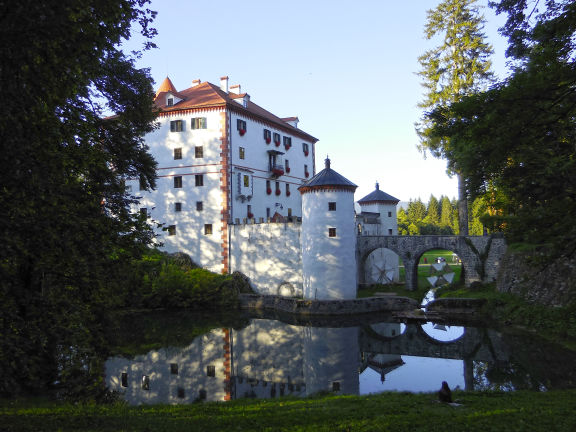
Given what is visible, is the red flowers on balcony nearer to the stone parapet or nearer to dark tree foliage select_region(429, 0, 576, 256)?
the stone parapet

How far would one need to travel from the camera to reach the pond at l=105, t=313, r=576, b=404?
14234 millimetres

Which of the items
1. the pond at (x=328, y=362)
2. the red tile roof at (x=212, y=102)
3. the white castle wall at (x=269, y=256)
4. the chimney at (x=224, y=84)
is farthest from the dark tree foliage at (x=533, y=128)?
the chimney at (x=224, y=84)

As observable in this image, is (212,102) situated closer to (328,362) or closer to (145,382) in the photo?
(328,362)

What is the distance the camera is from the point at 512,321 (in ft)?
70.7

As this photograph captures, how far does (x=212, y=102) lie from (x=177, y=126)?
3.51 m

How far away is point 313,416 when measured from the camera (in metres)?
8.62

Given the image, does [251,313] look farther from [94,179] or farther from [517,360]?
[94,179]

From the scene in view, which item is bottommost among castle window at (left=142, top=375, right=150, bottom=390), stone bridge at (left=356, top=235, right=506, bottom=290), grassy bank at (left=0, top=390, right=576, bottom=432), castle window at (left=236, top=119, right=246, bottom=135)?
castle window at (left=142, top=375, right=150, bottom=390)

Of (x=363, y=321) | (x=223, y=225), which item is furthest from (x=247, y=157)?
(x=363, y=321)

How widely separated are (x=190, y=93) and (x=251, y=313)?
20034 millimetres

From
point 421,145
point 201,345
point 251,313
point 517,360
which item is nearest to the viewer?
point 517,360

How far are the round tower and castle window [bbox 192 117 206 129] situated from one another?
1060 centimetres

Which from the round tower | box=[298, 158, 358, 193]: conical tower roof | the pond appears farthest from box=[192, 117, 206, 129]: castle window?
the pond

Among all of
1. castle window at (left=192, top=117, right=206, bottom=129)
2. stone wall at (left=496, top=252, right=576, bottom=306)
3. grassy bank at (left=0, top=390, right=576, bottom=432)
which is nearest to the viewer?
grassy bank at (left=0, top=390, right=576, bottom=432)
